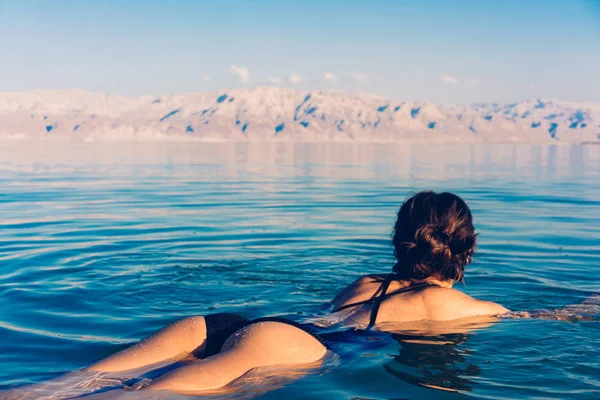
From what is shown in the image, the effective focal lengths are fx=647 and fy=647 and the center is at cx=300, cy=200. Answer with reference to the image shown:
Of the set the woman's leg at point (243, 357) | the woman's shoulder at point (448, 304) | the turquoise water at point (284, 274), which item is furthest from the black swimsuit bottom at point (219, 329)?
the woman's shoulder at point (448, 304)

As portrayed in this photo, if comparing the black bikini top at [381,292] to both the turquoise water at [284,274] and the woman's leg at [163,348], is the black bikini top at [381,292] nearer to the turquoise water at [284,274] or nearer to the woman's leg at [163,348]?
the turquoise water at [284,274]

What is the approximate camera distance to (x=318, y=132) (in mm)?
199250

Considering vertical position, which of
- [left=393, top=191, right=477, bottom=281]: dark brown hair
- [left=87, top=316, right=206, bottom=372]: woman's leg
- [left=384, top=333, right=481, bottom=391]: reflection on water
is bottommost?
[left=384, top=333, right=481, bottom=391]: reflection on water

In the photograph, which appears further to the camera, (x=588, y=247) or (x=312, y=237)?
(x=312, y=237)

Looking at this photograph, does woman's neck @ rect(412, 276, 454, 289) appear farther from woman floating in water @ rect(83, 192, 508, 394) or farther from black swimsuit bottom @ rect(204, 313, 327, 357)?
black swimsuit bottom @ rect(204, 313, 327, 357)

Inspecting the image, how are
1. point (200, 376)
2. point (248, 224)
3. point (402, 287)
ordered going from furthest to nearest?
point (248, 224) → point (402, 287) → point (200, 376)

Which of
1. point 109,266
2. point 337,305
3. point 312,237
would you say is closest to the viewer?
point 337,305

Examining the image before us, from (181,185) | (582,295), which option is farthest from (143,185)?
(582,295)

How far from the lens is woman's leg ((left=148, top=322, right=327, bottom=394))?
12.3 ft

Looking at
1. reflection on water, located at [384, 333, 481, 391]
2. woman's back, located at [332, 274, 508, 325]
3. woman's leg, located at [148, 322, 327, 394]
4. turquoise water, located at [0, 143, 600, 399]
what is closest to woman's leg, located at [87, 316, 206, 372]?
turquoise water, located at [0, 143, 600, 399]

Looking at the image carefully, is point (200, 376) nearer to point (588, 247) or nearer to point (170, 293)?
point (170, 293)

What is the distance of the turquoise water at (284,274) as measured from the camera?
4.65 meters

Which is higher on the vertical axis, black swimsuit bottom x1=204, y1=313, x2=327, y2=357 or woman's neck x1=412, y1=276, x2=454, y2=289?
woman's neck x1=412, y1=276, x2=454, y2=289

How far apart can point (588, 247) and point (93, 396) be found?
9055 mm
